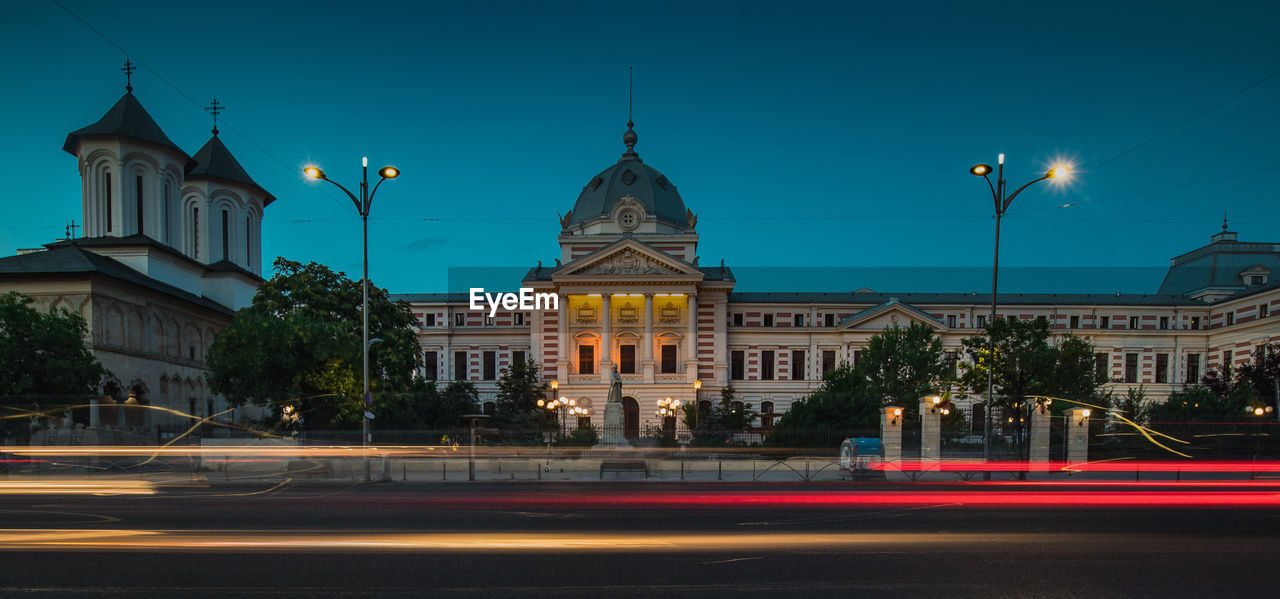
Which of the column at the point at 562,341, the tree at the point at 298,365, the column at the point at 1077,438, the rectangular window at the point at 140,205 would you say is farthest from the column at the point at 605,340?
the column at the point at 1077,438

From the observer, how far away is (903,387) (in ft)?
135

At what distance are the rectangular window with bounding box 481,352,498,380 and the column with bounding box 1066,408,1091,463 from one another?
44065mm

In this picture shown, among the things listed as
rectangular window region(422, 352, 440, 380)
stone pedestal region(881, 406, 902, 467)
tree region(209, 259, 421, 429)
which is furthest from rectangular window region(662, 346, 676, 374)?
stone pedestal region(881, 406, 902, 467)

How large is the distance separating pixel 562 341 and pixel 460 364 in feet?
39.1

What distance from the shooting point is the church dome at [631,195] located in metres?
57.2

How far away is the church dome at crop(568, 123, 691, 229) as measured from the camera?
57156 mm

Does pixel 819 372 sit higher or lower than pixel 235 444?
higher

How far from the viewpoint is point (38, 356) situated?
30016 mm

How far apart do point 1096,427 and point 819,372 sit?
30266 mm

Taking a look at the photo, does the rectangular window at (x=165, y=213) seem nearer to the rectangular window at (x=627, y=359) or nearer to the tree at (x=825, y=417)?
the rectangular window at (x=627, y=359)

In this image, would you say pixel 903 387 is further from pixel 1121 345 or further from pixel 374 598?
pixel 374 598

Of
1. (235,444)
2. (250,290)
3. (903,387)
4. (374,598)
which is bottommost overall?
(374,598)

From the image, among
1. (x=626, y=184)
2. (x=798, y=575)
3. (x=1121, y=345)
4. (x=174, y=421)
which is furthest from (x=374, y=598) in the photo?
(x=1121, y=345)

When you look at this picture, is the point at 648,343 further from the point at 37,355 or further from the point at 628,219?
the point at 37,355
